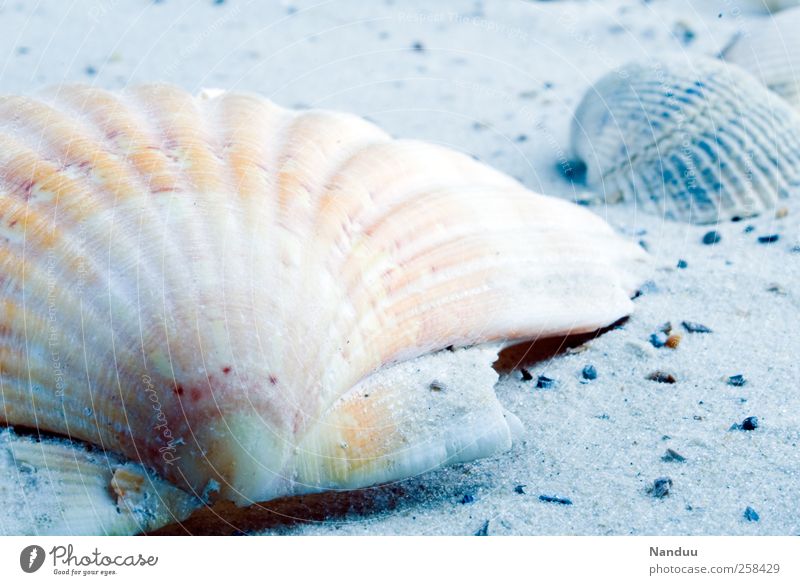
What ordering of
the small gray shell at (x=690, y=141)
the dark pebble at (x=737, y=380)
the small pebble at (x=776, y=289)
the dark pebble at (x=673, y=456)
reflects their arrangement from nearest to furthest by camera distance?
1. the dark pebble at (x=673, y=456)
2. the dark pebble at (x=737, y=380)
3. the small pebble at (x=776, y=289)
4. the small gray shell at (x=690, y=141)

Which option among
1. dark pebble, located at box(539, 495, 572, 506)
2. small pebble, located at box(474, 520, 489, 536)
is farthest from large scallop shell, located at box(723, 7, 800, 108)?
small pebble, located at box(474, 520, 489, 536)

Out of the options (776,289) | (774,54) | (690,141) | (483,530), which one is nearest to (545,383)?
(483,530)

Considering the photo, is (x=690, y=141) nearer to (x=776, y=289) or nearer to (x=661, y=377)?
(x=776, y=289)

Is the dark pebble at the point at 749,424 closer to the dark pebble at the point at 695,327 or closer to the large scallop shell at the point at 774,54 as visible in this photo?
the dark pebble at the point at 695,327
